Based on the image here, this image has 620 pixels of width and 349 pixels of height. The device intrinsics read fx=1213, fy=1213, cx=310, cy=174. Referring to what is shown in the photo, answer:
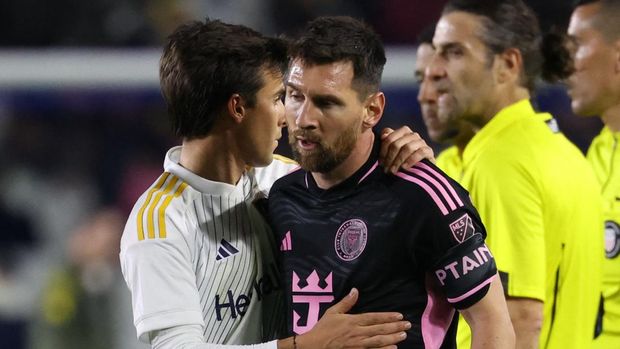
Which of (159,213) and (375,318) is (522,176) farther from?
(159,213)

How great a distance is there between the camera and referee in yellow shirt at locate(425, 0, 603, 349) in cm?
330

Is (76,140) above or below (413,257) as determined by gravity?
Result: above

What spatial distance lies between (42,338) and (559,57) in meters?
3.97

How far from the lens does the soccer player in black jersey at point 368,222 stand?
102 inches

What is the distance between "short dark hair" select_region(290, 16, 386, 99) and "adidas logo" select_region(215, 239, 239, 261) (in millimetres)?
475

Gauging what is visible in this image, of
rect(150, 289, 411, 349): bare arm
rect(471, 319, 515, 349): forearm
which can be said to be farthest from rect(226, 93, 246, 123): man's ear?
rect(471, 319, 515, 349): forearm

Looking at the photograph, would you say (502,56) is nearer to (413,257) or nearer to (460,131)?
(460,131)

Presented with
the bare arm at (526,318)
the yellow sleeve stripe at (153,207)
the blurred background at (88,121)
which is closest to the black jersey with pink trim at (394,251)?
the yellow sleeve stripe at (153,207)

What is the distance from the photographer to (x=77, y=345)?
6605mm

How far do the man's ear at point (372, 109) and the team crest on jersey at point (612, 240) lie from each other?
1413mm

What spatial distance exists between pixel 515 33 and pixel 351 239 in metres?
1.39

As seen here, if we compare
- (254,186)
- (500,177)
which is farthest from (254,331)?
(500,177)

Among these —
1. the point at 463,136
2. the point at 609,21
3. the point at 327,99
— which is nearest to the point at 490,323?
the point at 327,99

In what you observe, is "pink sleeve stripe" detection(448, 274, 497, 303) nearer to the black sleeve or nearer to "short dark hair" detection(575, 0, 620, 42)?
the black sleeve
